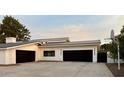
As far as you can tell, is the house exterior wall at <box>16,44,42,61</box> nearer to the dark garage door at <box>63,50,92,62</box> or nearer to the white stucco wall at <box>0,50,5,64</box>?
the white stucco wall at <box>0,50,5,64</box>

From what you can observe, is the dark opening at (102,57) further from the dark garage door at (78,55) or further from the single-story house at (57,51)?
the dark garage door at (78,55)

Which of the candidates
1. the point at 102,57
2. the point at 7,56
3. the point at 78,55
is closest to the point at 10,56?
the point at 7,56

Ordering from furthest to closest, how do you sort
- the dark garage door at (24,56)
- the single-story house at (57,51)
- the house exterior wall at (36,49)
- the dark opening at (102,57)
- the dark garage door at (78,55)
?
the dark garage door at (78,55)
the dark opening at (102,57)
the house exterior wall at (36,49)
the single-story house at (57,51)
the dark garage door at (24,56)

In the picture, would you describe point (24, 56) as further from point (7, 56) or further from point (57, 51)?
point (57, 51)

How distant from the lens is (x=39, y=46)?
27.8 m

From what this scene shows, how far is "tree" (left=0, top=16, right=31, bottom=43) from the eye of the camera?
5050 centimetres

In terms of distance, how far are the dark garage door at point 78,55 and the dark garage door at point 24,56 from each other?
4.69m

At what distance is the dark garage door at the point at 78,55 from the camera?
2569cm

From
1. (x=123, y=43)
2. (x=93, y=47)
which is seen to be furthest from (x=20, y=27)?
(x=123, y=43)

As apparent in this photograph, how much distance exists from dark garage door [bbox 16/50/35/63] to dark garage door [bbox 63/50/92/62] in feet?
15.4

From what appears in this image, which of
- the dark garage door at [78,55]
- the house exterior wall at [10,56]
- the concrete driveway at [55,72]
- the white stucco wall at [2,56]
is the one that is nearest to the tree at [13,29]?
the dark garage door at [78,55]

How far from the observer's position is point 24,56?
24344mm

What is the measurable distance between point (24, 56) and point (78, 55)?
7.54 metres

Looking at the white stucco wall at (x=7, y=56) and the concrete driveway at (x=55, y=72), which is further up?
the white stucco wall at (x=7, y=56)
